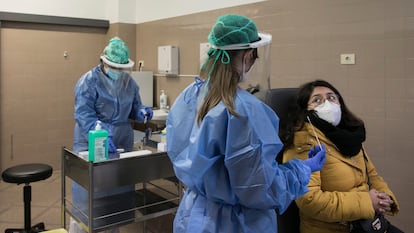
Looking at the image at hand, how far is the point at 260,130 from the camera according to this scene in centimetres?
116

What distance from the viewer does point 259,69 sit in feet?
4.94

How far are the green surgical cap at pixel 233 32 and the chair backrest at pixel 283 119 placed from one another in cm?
54

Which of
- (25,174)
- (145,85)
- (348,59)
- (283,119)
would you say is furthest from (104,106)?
(145,85)

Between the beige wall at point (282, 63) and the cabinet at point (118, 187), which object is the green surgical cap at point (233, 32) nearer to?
the cabinet at point (118, 187)

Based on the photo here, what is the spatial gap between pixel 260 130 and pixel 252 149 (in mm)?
73

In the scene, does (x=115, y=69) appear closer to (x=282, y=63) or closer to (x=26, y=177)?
(x=26, y=177)

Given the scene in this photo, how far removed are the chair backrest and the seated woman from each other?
0.04 meters

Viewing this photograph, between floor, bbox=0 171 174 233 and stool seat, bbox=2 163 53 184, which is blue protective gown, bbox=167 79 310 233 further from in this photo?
floor, bbox=0 171 174 233

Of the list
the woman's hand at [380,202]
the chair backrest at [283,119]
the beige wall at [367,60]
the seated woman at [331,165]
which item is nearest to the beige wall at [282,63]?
the beige wall at [367,60]

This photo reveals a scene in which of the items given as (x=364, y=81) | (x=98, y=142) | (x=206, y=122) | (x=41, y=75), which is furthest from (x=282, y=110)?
(x=41, y=75)

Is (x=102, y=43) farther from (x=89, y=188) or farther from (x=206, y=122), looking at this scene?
(x=206, y=122)

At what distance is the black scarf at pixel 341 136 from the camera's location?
5.56 feet

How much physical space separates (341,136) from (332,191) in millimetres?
248

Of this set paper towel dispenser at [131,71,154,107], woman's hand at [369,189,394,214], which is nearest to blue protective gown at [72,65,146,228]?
woman's hand at [369,189,394,214]
